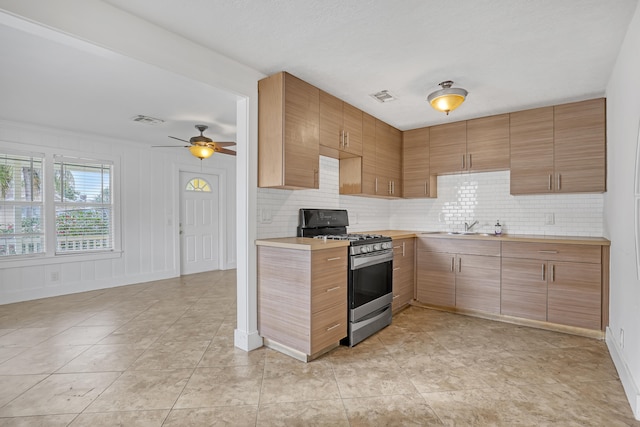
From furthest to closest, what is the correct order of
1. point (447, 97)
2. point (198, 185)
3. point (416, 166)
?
point (198, 185), point (416, 166), point (447, 97)

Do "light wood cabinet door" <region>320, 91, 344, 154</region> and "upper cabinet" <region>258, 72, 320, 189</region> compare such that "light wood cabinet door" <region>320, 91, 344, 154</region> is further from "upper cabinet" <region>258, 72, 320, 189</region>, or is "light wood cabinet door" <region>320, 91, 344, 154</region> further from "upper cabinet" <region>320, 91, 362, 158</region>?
"upper cabinet" <region>258, 72, 320, 189</region>

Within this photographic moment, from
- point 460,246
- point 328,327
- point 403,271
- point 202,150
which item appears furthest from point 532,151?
point 202,150

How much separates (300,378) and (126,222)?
14.9 ft

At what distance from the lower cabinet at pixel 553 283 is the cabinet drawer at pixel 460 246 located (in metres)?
0.13

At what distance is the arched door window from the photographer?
6.41 metres

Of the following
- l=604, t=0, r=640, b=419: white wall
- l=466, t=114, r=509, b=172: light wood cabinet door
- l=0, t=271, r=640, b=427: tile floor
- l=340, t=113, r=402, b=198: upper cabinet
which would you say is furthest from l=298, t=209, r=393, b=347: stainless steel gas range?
l=604, t=0, r=640, b=419: white wall

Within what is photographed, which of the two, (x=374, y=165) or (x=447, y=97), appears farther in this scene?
(x=374, y=165)

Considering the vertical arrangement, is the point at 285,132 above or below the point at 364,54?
below

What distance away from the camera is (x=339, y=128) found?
3.46 m

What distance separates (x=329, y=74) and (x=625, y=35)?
6.97 feet

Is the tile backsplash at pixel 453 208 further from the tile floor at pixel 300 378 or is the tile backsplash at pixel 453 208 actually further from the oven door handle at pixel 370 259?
the tile floor at pixel 300 378

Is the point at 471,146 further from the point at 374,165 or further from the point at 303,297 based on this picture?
the point at 303,297

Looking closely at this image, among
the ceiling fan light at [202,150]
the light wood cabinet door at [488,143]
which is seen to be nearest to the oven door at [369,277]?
the light wood cabinet door at [488,143]

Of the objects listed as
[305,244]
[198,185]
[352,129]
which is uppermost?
[352,129]
